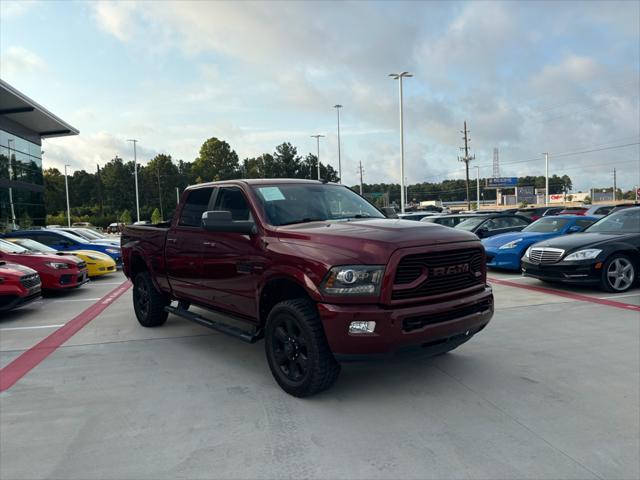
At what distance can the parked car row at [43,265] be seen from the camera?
7500 millimetres

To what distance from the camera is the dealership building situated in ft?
103

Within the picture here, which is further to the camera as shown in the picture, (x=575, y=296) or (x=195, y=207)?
(x=575, y=296)

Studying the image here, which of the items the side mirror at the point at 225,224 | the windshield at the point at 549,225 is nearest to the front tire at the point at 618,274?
the windshield at the point at 549,225

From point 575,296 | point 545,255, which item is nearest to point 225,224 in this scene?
point 575,296

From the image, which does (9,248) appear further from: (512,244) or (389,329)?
(512,244)

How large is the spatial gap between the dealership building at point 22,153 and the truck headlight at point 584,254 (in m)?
30.1

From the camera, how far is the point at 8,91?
27359mm

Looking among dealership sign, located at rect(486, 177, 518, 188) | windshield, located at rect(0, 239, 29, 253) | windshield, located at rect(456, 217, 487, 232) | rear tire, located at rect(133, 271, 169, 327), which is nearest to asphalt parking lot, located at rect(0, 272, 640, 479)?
rear tire, located at rect(133, 271, 169, 327)

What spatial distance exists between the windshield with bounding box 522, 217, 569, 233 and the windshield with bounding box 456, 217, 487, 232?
6.50ft

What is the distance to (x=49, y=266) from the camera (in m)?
9.73

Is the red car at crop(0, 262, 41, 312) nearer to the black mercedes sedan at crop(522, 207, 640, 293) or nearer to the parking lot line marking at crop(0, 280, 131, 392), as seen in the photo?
the parking lot line marking at crop(0, 280, 131, 392)

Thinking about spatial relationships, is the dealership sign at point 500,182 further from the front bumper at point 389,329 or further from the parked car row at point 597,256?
the front bumper at point 389,329

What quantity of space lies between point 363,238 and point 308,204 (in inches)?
50.9

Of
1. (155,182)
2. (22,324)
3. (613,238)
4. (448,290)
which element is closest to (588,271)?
(613,238)
